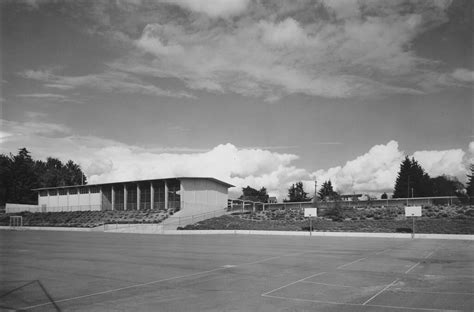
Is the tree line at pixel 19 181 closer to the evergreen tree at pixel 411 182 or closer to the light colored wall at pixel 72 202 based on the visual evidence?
the light colored wall at pixel 72 202

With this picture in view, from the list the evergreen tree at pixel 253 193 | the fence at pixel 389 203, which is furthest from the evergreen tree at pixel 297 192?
the fence at pixel 389 203

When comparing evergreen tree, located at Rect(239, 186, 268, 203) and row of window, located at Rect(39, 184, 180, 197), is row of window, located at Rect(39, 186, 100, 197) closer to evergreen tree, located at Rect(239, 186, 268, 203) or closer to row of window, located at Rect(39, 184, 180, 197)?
row of window, located at Rect(39, 184, 180, 197)

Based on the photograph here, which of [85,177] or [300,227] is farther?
[85,177]

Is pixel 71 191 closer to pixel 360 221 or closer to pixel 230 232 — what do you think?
pixel 230 232

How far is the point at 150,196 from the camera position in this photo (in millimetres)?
86875

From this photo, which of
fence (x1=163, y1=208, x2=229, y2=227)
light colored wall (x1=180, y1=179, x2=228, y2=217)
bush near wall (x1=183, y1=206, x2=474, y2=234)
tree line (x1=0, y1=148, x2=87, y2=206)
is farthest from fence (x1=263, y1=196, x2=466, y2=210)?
tree line (x1=0, y1=148, x2=87, y2=206)

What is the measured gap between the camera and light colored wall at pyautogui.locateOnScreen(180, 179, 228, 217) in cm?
8100

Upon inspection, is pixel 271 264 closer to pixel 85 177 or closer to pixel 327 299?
pixel 327 299

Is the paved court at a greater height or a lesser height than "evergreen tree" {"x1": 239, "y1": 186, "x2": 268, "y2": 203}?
lesser

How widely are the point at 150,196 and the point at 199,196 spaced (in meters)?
10.5

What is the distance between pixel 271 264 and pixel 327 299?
374 inches

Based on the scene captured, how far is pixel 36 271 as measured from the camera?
19469 mm

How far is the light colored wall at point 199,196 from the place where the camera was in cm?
8100

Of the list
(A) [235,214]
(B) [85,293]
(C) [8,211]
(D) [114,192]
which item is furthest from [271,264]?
(C) [8,211]
